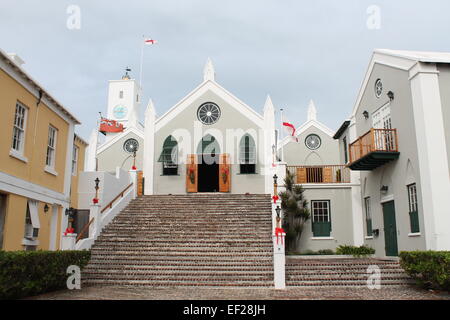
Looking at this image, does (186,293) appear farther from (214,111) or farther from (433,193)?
(214,111)

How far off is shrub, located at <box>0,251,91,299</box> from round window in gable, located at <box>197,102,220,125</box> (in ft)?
48.0

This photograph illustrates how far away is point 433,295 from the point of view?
10836 millimetres

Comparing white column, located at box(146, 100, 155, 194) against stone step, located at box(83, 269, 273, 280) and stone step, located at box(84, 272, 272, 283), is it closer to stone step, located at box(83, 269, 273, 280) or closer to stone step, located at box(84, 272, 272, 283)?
stone step, located at box(83, 269, 273, 280)

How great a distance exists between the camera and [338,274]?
13508 mm

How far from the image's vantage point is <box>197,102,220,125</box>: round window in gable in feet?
84.8

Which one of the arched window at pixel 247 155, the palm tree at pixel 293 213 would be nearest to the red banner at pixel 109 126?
the arched window at pixel 247 155

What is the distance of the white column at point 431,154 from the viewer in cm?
1348

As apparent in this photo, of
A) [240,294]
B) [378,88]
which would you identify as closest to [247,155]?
[378,88]

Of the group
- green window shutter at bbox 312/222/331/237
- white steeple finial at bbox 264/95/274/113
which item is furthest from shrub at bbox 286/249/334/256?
white steeple finial at bbox 264/95/274/113

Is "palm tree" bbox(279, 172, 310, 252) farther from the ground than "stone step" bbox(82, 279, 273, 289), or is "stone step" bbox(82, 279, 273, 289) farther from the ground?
"palm tree" bbox(279, 172, 310, 252)

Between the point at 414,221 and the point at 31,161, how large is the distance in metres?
13.3

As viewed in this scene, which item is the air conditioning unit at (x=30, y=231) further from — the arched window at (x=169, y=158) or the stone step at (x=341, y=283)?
the arched window at (x=169, y=158)

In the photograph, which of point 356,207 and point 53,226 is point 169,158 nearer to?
point 53,226

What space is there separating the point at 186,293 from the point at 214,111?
1594 cm
